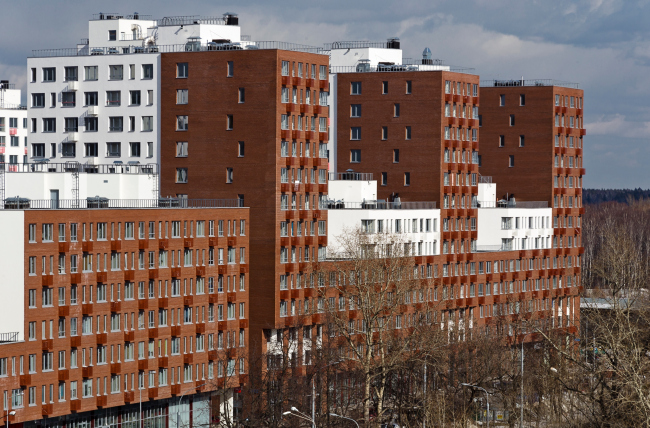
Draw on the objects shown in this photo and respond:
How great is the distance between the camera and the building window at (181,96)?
438ft

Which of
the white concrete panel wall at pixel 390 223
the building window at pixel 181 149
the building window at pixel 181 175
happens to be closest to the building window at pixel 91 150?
the building window at pixel 181 149

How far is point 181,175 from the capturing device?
13375 cm

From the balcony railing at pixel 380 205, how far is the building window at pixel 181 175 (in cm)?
1618

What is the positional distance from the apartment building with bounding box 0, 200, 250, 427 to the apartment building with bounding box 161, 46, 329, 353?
235cm

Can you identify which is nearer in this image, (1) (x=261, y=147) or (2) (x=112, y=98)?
(1) (x=261, y=147)

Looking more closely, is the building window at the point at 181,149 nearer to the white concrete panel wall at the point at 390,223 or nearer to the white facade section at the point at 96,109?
the white facade section at the point at 96,109

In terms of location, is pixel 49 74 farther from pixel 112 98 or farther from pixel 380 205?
pixel 380 205

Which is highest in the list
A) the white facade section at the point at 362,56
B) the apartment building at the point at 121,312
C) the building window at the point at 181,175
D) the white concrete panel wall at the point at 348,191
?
the white facade section at the point at 362,56

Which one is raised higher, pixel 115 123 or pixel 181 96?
pixel 181 96

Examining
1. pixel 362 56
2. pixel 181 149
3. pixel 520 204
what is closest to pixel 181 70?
pixel 181 149

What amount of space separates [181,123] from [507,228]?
53659mm

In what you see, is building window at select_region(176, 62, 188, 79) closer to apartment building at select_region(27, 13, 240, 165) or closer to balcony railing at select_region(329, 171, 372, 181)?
apartment building at select_region(27, 13, 240, 165)

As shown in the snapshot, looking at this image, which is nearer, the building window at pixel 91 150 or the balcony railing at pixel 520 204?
the building window at pixel 91 150

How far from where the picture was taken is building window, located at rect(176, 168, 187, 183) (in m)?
133
